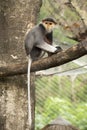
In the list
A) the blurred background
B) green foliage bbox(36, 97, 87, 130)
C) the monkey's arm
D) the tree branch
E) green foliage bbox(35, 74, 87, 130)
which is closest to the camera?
the tree branch

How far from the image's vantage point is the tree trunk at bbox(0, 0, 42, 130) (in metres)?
2.96

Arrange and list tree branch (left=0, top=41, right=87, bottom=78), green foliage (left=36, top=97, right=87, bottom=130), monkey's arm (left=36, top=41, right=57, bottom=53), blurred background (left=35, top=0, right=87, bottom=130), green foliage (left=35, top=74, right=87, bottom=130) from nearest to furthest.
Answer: tree branch (left=0, top=41, right=87, bottom=78), monkey's arm (left=36, top=41, right=57, bottom=53), blurred background (left=35, top=0, right=87, bottom=130), green foliage (left=36, top=97, right=87, bottom=130), green foliage (left=35, top=74, right=87, bottom=130)

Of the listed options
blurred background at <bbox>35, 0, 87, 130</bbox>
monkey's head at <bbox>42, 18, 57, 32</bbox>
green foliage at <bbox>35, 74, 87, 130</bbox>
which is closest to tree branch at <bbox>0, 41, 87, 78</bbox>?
blurred background at <bbox>35, 0, 87, 130</bbox>

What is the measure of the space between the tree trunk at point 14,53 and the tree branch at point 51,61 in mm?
185

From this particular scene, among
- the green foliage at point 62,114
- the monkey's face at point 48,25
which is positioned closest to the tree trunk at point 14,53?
the monkey's face at point 48,25

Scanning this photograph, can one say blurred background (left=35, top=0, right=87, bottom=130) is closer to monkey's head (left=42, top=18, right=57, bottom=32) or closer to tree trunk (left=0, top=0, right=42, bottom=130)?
monkey's head (left=42, top=18, right=57, bottom=32)

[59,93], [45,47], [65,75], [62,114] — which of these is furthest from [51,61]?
[59,93]

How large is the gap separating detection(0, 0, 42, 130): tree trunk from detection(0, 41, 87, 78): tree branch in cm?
18

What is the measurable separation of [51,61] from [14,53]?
0.57m

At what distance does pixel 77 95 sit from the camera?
21.2ft

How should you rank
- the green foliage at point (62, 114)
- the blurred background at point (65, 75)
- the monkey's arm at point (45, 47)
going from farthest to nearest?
the green foliage at point (62, 114)
the blurred background at point (65, 75)
the monkey's arm at point (45, 47)

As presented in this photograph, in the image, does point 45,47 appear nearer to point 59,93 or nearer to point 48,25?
point 48,25

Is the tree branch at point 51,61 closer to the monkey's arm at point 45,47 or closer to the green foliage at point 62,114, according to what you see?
the monkey's arm at point 45,47

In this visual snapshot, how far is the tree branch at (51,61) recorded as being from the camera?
235 centimetres
